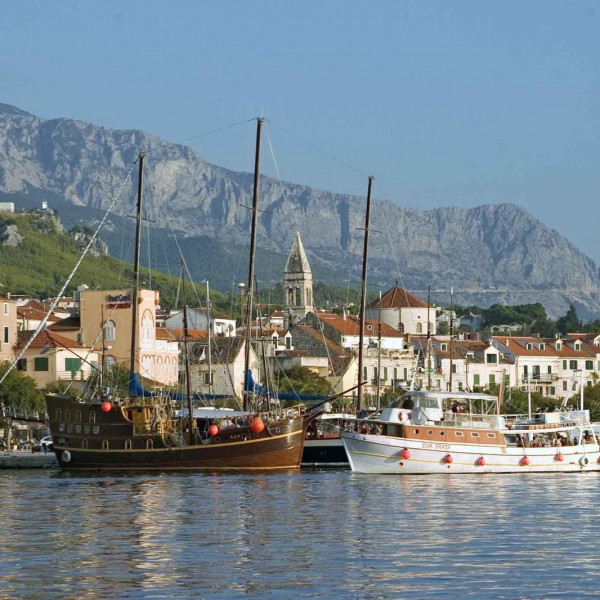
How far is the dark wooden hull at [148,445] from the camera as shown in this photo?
266ft

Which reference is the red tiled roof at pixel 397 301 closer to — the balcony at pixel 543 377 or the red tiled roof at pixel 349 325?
the red tiled roof at pixel 349 325

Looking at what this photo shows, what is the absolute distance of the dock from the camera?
88.6 meters

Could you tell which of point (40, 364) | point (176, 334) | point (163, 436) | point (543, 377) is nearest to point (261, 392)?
point (163, 436)

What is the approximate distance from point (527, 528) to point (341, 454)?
37.6 meters

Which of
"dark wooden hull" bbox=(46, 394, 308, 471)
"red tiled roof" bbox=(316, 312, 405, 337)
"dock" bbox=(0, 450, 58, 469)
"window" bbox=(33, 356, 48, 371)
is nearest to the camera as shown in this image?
"dark wooden hull" bbox=(46, 394, 308, 471)

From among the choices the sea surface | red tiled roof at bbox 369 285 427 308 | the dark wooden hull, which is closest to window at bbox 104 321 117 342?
the dark wooden hull

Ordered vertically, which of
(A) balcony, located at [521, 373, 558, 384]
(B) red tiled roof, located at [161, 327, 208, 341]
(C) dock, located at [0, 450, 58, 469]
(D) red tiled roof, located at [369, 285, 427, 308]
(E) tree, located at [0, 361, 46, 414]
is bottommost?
(C) dock, located at [0, 450, 58, 469]

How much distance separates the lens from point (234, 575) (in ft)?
133

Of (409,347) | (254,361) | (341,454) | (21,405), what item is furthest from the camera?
(409,347)

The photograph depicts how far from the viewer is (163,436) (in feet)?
270

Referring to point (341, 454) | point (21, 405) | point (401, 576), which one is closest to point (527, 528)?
point (401, 576)

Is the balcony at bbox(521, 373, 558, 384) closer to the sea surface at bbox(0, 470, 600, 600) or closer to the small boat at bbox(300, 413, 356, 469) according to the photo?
the small boat at bbox(300, 413, 356, 469)

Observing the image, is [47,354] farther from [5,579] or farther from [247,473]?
[5,579]

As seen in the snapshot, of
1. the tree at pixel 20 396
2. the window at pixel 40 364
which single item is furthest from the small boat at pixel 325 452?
the window at pixel 40 364
